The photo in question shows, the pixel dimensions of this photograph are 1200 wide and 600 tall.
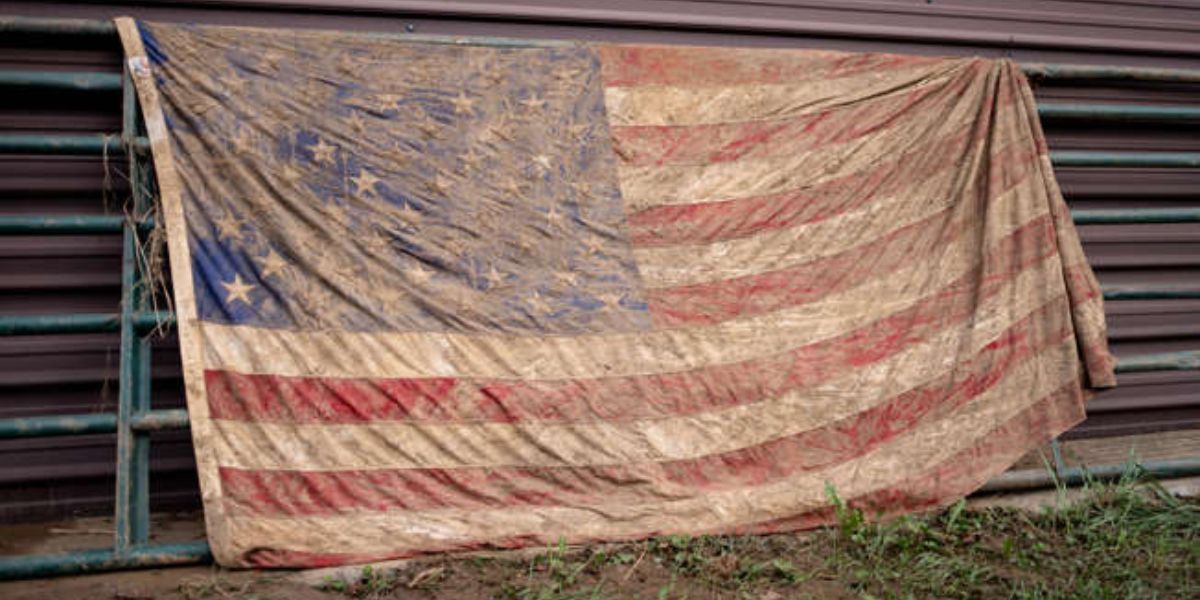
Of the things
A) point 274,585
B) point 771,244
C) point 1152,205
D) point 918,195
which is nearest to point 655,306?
point 771,244

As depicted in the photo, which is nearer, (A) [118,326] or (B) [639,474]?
(A) [118,326]

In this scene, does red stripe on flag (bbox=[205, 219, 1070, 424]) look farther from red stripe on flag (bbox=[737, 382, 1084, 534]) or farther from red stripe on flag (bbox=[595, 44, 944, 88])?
red stripe on flag (bbox=[595, 44, 944, 88])

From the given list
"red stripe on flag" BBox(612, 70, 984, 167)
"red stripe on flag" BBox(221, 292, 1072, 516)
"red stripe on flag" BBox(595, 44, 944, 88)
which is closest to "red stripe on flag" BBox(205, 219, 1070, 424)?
"red stripe on flag" BBox(221, 292, 1072, 516)

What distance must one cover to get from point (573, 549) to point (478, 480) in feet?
1.23

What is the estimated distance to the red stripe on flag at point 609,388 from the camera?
289cm

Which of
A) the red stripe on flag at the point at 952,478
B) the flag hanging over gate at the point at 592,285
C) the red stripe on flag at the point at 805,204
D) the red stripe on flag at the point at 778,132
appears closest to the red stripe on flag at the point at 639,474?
the flag hanging over gate at the point at 592,285

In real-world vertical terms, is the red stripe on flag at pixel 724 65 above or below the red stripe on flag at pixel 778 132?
above

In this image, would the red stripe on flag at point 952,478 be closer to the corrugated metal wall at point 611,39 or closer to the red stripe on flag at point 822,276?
the red stripe on flag at point 822,276

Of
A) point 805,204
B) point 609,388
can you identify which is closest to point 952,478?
point 805,204

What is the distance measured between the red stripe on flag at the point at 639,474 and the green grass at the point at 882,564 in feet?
0.58

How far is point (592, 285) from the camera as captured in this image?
3.26 m

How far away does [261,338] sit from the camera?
9.56 ft

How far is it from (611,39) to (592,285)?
1.17 meters

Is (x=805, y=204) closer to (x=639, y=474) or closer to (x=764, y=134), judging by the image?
(x=764, y=134)
